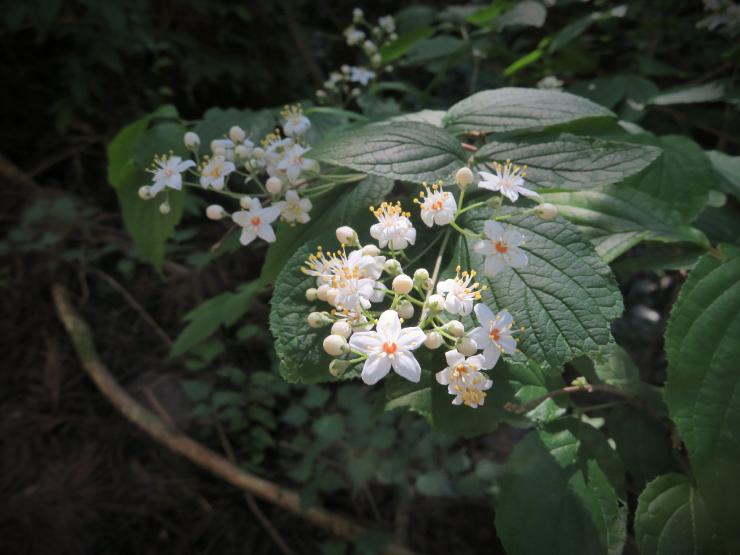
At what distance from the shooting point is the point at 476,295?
82 centimetres

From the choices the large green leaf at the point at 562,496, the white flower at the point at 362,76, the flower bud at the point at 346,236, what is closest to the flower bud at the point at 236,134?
the flower bud at the point at 346,236

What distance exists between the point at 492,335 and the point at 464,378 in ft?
0.30

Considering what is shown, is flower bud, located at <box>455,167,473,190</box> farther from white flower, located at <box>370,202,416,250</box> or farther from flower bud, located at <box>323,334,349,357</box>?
flower bud, located at <box>323,334,349,357</box>

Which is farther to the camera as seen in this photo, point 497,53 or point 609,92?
point 497,53

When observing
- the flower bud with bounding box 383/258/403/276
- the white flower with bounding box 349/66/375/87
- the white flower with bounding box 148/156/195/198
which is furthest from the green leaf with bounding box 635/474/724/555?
the white flower with bounding box 349/66/375/87

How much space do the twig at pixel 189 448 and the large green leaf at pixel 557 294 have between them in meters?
1.54

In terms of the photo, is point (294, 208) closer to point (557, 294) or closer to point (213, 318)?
point (557, 294)

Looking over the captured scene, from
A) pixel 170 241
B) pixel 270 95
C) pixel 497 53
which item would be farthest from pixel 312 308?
pixel 270 95

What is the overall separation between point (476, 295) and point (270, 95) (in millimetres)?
2893

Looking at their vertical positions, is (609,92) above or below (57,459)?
above

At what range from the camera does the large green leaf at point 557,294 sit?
751 millimetres

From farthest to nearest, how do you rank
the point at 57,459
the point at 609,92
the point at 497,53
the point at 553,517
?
the point at 57,459
the point at 497,53
the point at 609,92
the point at 553,517

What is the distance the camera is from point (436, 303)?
2.56ft

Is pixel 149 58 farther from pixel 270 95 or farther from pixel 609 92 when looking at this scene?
pixel 609 92
